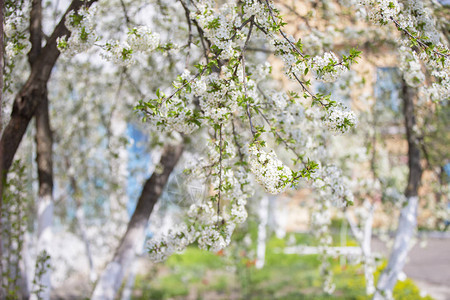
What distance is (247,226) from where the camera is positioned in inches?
231

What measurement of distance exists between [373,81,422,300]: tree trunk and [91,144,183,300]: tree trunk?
2.23m

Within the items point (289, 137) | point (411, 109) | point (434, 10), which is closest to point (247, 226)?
point (411, 109)

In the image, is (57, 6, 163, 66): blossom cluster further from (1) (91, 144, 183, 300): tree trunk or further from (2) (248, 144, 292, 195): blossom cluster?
(1) (91, 144, 183, 300): tree trunk

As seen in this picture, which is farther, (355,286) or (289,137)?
(355,286)

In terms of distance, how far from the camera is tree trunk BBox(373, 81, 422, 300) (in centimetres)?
414

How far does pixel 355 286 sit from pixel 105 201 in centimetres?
411

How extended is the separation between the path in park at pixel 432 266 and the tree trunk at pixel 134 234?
4.28 meters

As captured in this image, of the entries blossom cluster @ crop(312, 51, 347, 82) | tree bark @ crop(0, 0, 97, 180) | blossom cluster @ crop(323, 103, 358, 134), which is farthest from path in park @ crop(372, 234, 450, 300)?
tree bark @ crop(0, 0, 97, 180)

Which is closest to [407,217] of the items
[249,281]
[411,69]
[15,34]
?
[411,69]

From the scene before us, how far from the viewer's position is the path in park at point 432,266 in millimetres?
7227

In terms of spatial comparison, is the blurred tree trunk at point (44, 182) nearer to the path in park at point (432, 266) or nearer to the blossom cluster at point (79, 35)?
the blossom cluster at point (79, 35)

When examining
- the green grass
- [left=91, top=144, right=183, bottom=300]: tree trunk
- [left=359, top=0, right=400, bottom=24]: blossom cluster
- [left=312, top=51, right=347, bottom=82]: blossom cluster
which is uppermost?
[left=359, top=0, right=400, bottom=24]: blossom cluster

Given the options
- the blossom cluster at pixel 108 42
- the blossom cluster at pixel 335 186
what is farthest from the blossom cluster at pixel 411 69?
the blossom cluster at pixel 108 42

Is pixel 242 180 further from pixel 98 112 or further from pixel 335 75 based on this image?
pixel 98 112
